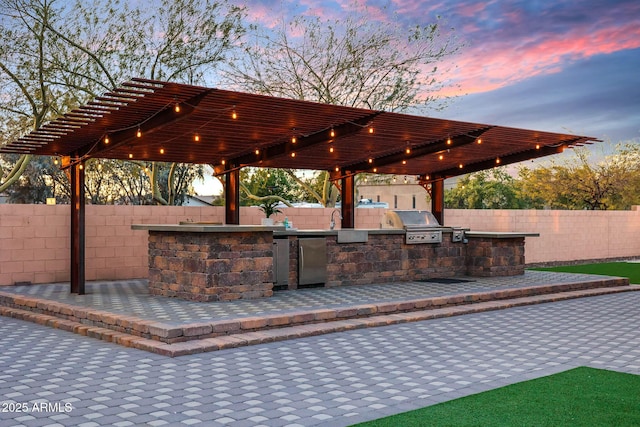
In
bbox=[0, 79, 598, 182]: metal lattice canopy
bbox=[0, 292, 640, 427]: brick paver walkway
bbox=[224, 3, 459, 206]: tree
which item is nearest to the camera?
bbox=[0, 292, 640, 427]: brick paver walkway

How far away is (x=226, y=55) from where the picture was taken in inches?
818

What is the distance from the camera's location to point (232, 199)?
1543cm

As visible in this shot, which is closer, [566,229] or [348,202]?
[348,202]

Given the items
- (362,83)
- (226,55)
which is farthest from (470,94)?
(226,55)

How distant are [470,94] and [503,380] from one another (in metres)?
18.9

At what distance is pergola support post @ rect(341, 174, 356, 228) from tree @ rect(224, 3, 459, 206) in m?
6.04

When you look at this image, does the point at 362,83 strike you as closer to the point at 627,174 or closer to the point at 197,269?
the point at 197,269

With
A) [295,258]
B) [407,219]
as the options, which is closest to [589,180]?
[407,219]

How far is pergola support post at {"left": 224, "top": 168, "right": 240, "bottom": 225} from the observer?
603 inches

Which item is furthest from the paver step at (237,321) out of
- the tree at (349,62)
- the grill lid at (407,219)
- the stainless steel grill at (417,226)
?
the tree at (349,62)

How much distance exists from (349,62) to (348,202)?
7800mm

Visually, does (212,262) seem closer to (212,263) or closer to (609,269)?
(212,263)

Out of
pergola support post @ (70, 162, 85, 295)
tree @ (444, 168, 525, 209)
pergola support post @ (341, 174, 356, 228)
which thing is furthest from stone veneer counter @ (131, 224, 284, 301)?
tree @ (444, 168, 525, 209)

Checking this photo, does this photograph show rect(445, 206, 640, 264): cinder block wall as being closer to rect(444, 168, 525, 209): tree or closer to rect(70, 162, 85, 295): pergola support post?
rect(70, 162, 85, 295): pergola support post
